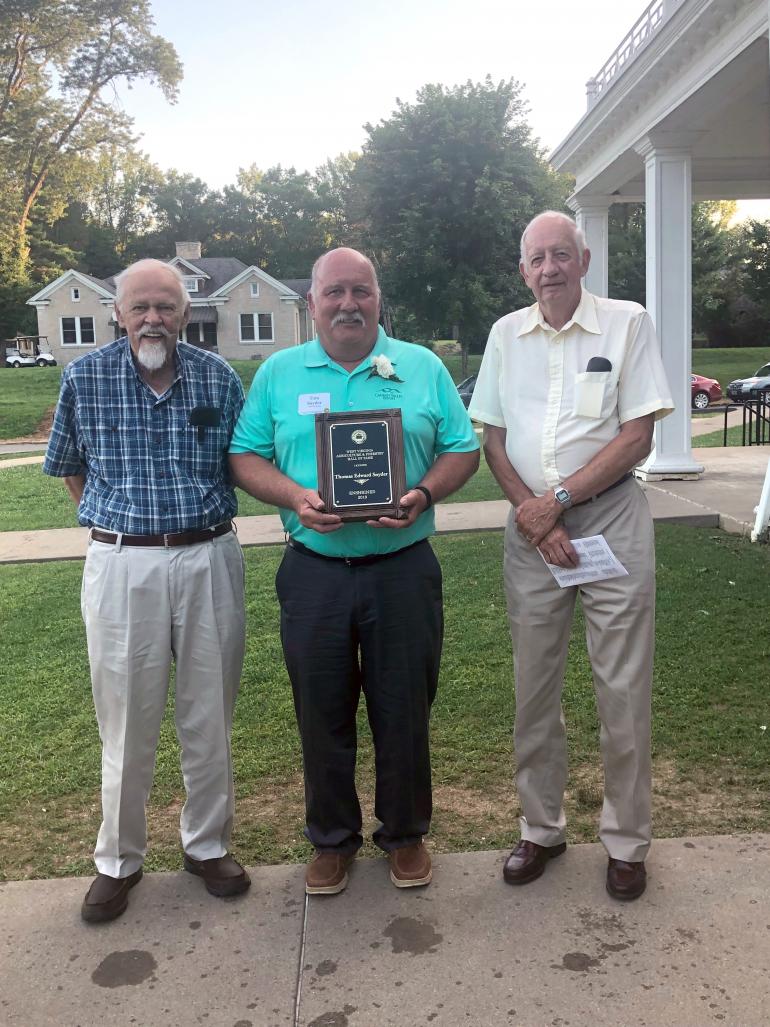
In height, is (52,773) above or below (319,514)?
below

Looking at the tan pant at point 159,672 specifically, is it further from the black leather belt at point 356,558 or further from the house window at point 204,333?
the house window at point 204,333

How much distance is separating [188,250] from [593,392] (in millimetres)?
56994

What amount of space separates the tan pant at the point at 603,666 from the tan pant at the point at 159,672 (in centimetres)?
98

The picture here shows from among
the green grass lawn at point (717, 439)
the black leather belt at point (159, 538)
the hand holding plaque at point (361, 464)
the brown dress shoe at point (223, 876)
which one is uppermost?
the hand holding plaque at point (361, 464)

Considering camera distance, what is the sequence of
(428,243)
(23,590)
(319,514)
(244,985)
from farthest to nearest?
(428,243) → (23,590) → (319,514) → (244,985)

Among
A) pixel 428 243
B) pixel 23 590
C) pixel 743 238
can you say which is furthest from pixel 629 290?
pixel 23 590

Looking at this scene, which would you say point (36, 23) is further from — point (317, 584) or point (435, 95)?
point (317, 584)

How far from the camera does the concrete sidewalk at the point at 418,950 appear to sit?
2.51m

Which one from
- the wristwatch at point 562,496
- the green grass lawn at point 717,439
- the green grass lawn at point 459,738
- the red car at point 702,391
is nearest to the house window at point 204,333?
the red car at point 702,391

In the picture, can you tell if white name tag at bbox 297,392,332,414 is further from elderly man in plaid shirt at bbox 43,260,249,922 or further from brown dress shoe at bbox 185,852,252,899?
brown dress shoe at bbox 185,852,252,899

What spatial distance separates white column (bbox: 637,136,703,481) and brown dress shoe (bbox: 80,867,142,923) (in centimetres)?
938

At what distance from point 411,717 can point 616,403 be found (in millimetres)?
1217

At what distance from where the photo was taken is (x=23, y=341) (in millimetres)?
56031

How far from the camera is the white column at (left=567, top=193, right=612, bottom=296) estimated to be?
1567 cm
